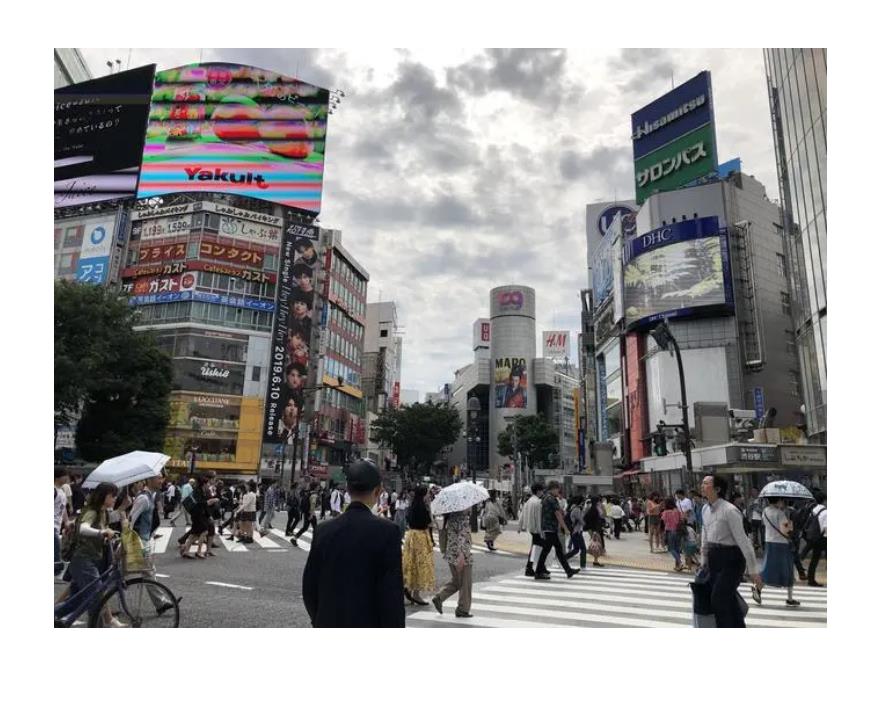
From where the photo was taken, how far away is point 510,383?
4168 inches

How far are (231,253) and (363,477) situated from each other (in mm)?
53953

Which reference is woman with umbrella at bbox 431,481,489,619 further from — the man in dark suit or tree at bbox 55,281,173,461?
tree at bbox 55,281,173,461

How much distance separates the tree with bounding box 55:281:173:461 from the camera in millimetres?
29281

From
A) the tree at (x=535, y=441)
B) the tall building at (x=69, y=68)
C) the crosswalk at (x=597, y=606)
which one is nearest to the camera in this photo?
the crosswalk at (x=597, y=606)

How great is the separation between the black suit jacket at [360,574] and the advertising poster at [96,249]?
5769 cm

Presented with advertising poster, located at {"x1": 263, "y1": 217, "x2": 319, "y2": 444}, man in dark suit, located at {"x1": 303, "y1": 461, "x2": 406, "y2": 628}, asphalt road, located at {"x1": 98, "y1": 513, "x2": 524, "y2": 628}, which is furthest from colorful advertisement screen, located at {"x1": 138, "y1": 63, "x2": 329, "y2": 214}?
man in dark suit, located at {"x1": 303, "y1": 461, "x2": 406, "y2": 628}

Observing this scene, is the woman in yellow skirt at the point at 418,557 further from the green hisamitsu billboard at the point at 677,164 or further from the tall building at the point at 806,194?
the green hisamitsu billboard at the point at 677,164

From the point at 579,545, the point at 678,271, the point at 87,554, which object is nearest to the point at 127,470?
the point at 87,554

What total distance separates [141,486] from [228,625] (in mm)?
4247

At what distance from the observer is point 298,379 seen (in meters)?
52.2

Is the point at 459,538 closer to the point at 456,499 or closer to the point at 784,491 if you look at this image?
the point at 456,499

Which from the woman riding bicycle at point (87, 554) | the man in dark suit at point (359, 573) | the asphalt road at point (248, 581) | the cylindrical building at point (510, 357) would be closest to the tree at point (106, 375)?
the asphalt road at point (248, 581)

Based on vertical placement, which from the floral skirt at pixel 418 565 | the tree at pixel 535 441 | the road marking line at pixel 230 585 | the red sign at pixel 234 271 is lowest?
the road marking line at pixel 230 585

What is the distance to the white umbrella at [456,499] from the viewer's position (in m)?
7.77
